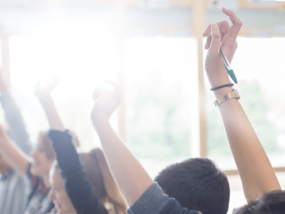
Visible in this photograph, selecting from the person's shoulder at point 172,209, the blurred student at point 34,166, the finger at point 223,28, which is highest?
the finger at point 223,28

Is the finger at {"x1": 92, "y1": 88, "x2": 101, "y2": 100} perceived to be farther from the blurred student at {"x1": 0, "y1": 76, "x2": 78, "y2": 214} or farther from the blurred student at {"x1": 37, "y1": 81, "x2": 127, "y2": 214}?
the blurred student at {"x1": 0, "y1": 76, "x2": 78, "y2": 214}

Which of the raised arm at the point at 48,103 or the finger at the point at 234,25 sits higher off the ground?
the finger at the point at 234,25

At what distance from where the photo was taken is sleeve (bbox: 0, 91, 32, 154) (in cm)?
135

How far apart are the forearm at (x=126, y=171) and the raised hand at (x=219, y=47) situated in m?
Result: 0.26

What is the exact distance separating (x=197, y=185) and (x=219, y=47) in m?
0.37

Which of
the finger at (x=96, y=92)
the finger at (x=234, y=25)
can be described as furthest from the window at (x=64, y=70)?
the finger at (x=234, y=25)

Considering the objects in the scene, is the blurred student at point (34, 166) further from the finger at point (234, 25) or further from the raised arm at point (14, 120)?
the finger at point (234, 25)

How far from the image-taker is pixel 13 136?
1447 millimetres

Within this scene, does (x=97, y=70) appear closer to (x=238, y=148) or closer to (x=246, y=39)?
(x=246, y=39)

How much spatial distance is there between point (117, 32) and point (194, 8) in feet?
3.02

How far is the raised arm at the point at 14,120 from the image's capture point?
1339 mm

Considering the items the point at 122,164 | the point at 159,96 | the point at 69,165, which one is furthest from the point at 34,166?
the point at 159,96

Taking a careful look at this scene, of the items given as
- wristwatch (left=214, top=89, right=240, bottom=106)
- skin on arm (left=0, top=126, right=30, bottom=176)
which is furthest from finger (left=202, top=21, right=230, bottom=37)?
skin on arm (left=0, top=126, right=30, bottom=176)

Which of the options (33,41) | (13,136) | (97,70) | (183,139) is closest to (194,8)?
(97,70)
